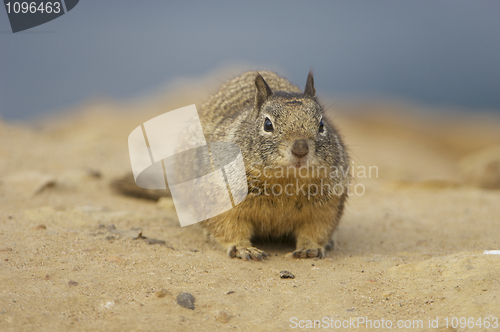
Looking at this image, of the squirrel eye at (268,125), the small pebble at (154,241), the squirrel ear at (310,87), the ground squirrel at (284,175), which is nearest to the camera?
the ground squirrel at (284,175)

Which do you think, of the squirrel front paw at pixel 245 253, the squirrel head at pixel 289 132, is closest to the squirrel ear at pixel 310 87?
the squirrel head at pixel 289 132

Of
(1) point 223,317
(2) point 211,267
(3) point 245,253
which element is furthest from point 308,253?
(1) point 223,317

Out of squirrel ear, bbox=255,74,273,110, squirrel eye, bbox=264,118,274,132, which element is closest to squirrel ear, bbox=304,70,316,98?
squirrel ear, bbox=255,74,273,110

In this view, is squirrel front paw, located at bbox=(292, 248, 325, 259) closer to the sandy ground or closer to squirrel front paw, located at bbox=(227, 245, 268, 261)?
the sandy ground

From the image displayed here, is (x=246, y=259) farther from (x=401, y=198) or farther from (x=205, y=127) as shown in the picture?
(x=401, y=198)

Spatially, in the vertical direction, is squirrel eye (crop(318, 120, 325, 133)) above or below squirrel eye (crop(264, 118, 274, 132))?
below

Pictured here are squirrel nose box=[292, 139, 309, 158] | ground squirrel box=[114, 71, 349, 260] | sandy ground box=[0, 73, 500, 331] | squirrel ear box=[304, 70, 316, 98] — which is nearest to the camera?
sandy ground box=[0, 73, 500, 331]

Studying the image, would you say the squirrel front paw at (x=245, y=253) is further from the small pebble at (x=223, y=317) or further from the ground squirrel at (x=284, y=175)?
the small pebble at (x=223, y=317)

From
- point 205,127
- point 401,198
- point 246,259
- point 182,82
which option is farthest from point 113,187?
point 182,82
